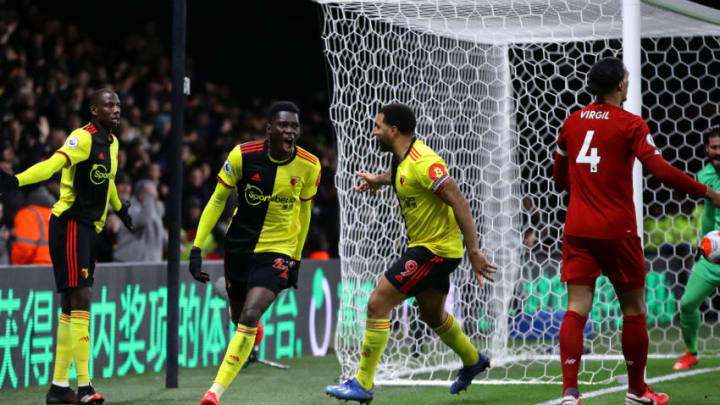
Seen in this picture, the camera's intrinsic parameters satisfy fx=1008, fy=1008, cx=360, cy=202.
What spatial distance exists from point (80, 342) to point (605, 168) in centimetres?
356

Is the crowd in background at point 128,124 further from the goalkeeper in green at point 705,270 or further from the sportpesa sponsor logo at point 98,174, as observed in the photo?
the goalkeeper in green at point 705,270

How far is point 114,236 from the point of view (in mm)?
10594

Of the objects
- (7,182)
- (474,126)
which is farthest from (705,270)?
(7,182)

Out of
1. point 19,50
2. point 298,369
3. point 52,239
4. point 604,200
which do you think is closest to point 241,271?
point 52,239

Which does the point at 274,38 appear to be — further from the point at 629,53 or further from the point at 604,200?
the point at 604,200

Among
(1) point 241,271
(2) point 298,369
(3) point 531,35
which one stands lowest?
(2) point 298,369

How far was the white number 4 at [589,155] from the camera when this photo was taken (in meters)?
5.46

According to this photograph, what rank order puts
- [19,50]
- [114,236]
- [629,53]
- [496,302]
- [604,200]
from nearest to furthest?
[604,200] → [629,53] → [496,302] → [114,236] → [19,50]

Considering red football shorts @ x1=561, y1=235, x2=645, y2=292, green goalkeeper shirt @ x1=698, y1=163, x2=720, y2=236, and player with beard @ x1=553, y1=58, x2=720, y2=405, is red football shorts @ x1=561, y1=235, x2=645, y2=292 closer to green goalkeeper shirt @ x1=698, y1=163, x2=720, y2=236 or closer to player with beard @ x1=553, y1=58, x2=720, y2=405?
player with beard @ x1=553, y1=58, x2=720, y2=405

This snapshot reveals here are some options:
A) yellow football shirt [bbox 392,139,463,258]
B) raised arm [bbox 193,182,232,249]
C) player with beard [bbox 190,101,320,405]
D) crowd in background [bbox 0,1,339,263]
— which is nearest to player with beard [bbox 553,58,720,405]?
yellow football shirt [bbox 392,139,463,258]

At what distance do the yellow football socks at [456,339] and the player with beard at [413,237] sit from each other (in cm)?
17

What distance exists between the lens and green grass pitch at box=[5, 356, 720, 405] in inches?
261

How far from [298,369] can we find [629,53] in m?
4.08

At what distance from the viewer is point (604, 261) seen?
5.54 m
